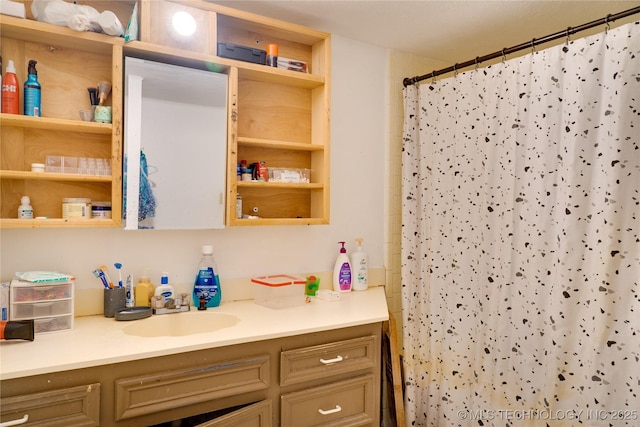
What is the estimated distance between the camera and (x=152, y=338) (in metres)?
1.55

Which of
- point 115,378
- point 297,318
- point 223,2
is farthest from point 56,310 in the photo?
point 223,2

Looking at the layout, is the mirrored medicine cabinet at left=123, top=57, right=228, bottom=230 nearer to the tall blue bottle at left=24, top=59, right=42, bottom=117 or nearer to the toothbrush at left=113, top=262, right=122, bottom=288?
the toothbrush at left=113, top=262, right=122, bottom=288

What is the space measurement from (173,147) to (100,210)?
402 mm

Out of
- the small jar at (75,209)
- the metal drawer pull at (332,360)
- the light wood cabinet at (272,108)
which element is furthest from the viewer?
the light wood cabinet at (272,108)

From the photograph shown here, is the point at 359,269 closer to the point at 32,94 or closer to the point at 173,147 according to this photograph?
the point at 173,147

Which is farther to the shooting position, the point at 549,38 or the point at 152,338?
the point at 549,38

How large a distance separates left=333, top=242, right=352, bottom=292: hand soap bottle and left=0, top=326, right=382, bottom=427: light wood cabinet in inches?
19.7

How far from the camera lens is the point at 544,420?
6.05 ft

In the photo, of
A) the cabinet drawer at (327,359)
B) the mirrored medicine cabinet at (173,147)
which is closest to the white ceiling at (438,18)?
the mirrored medicine cabinet at (173,147)

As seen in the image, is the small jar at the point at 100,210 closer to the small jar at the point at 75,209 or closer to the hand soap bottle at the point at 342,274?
the small jar at the point at 75,209

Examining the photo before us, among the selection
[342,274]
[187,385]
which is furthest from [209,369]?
[342,274]

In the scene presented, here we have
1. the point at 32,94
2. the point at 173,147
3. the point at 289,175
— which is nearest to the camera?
the point at 32,94

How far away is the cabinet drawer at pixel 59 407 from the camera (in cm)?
127

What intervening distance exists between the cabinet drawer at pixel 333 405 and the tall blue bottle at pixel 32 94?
1.51 meters
